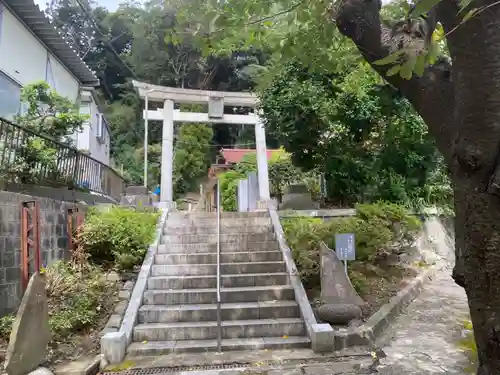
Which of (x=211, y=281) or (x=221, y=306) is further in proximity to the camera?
(x=211, y=281)

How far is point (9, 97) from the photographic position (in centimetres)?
999

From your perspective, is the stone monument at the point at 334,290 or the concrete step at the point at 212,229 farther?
the concrete step at the point at 212,229

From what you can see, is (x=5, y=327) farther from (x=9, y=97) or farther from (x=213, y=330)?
(x=9, y=97)

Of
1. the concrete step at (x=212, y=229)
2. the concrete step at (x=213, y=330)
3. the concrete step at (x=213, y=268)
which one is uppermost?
the concrete step at (x=212, y=229)

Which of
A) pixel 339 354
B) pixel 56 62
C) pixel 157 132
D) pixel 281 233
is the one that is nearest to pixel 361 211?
pixel 281 233

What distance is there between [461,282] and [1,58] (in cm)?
1065

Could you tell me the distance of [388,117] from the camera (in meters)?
9.84

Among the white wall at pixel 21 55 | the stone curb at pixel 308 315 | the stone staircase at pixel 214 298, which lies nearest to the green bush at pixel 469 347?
the stone curb at pixel 308 315

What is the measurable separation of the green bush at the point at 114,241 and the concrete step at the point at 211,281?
85 cm

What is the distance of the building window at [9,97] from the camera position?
9648 millimetres

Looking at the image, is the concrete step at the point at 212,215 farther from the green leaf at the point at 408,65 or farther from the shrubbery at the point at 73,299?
the green leaf at the point at 408,65

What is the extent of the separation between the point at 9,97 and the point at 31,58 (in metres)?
1.93

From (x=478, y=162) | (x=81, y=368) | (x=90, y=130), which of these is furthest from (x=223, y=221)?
(x=90, y=130)

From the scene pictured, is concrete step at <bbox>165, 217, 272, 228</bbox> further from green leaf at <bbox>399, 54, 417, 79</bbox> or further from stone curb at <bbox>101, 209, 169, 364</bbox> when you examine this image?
green leaf at <bbox>399, 54, 417, 79</bbox>
